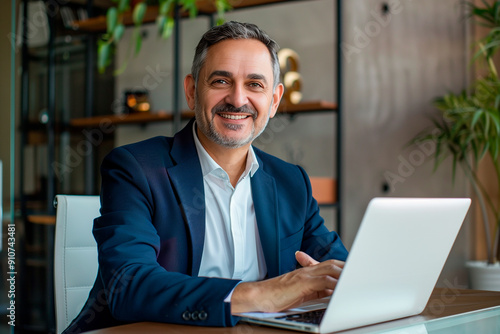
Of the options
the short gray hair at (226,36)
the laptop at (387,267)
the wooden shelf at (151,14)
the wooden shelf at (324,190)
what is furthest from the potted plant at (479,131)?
the laptop at (387,267)

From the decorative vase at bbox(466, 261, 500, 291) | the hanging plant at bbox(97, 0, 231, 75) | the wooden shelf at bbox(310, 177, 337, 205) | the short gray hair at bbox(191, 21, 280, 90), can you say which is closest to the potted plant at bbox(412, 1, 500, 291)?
the decorative vase at bbox(466, 261, 500, 291)

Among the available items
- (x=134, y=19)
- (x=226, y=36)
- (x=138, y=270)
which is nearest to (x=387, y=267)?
(x=138, y=270)

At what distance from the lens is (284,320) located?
1030 millimetres

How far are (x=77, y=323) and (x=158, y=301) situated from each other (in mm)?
384

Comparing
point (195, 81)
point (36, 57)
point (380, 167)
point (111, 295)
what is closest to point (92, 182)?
point (36, 57)

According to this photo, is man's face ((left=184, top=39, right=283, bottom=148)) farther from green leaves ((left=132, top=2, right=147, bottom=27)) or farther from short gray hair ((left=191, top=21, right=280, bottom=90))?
green leaves ((left=132, top=2, right=147, bottom=27))

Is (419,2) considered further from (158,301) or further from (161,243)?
(158,301)

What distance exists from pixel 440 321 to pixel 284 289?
31 cm

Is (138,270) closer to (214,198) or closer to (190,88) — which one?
(214,198)

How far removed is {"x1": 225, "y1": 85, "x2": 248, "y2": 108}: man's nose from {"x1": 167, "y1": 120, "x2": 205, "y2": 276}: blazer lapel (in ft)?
0.50

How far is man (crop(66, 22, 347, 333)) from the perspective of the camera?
52.4 inches

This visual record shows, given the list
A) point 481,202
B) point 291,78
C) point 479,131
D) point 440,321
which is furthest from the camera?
point 291,78

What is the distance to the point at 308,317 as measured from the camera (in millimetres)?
1062

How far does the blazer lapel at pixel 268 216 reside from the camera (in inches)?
61.2
